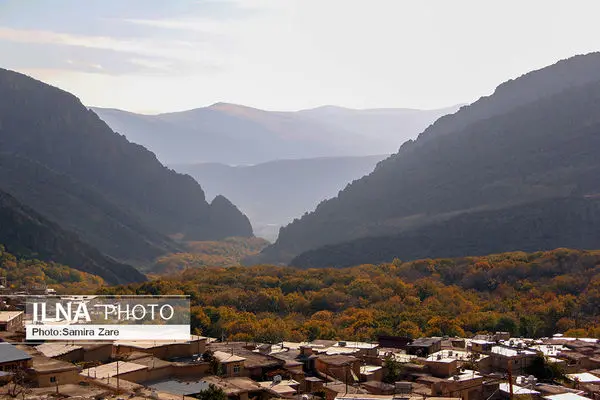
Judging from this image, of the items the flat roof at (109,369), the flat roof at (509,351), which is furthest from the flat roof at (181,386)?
the flat roof at (509,351)

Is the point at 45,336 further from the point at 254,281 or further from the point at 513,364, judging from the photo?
the point at 254,281

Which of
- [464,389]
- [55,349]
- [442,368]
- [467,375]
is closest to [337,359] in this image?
[442,368]

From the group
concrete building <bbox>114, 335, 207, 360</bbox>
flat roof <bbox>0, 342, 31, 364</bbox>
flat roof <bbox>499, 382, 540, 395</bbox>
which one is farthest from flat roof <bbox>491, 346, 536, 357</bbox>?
flat roof <bbox>0, 342, 31, 364</bbox>

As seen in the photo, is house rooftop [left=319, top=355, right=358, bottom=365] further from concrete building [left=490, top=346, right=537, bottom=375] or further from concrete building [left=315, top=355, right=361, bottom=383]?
concrete building [left=490, top=346, right=537, bottom=375]

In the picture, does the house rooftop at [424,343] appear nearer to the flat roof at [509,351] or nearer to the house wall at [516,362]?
the flat roof at [509,351]

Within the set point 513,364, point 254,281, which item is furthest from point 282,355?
point 254,281

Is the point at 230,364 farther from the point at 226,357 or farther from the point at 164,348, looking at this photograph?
the point at 164,348
